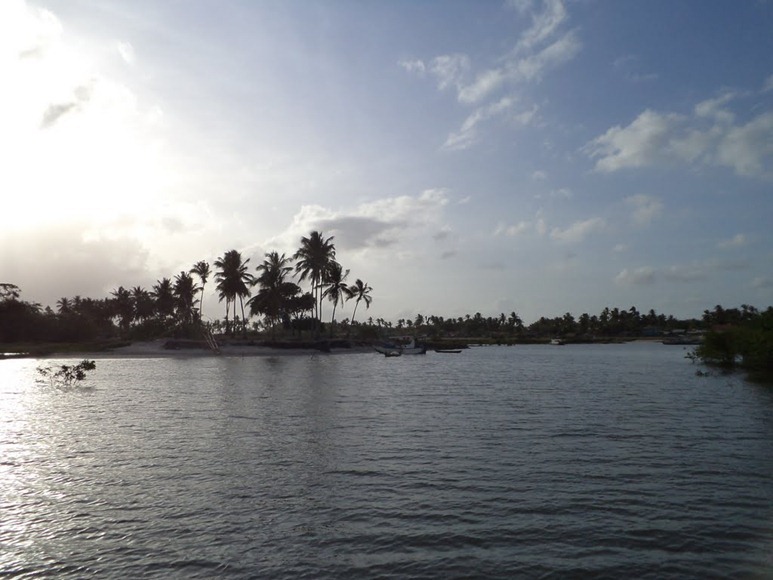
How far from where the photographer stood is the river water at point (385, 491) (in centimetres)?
1202

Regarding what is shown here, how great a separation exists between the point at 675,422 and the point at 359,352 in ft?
335

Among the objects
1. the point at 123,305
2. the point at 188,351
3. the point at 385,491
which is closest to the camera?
the point at 385,491

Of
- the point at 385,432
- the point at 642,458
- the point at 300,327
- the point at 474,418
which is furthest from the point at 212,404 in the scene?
the point at 300,327

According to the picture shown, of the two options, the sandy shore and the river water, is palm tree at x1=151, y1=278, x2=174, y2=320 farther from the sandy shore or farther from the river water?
the river water

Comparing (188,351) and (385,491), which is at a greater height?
(188,351)

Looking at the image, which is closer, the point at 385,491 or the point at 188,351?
the point at 385,491

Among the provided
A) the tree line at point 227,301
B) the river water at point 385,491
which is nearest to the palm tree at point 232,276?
the tree line at point 227,301

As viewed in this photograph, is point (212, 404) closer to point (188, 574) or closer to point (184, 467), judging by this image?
point (184, 467)

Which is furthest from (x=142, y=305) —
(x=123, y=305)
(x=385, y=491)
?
(x=385, y=491)

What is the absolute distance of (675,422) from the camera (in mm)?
30047

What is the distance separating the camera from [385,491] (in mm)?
17047

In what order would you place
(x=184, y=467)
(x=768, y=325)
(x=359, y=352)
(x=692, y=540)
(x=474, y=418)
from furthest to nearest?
(x=359, y=352) < (x=768, y=325) < (x=474, y=418) < (x=184, y=467) < (x=692, y=540)

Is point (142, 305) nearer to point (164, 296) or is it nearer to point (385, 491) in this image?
point (164, 296)

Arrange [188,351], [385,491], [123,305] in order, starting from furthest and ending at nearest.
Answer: [123,305] < [188,351] < [385,491]
